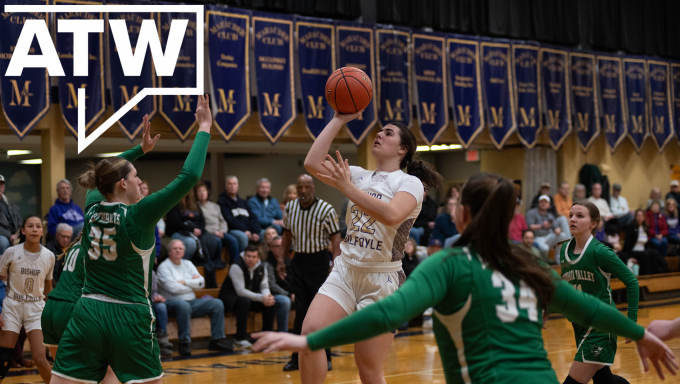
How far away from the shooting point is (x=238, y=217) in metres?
10.0

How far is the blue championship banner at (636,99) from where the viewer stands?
14.8 meters

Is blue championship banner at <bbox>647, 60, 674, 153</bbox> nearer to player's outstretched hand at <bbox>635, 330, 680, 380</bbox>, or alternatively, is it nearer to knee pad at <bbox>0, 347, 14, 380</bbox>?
knee pad at <bbox>0, 347, 14, 380</bbox>

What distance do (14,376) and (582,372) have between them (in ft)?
17.9

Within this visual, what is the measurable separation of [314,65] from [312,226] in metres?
5.30

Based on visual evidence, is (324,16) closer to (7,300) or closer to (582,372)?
(7,300)

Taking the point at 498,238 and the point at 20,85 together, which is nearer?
the point at 498,238

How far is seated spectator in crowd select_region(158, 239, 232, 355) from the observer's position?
8.22 meters

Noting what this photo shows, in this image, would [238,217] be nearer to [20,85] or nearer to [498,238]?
[20,85]

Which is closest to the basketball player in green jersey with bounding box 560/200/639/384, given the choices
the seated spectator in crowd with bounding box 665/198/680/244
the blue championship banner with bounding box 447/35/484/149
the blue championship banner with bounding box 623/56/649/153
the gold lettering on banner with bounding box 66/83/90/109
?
the gold lettering on banner with bounding box 66/83/90/109

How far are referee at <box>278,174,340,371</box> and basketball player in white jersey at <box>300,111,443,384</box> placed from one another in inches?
116

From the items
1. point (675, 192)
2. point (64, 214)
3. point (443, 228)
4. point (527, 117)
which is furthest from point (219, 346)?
point (675, 192)

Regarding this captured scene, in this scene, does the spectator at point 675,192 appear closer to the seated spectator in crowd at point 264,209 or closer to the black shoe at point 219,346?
the seated spectator in crowd at point 264,209

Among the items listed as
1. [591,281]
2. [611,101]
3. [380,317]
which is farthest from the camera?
[611,101]

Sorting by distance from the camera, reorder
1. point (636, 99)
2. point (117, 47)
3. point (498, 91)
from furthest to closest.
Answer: point (636, 99) < point (498, 91) < point (117, 47)
